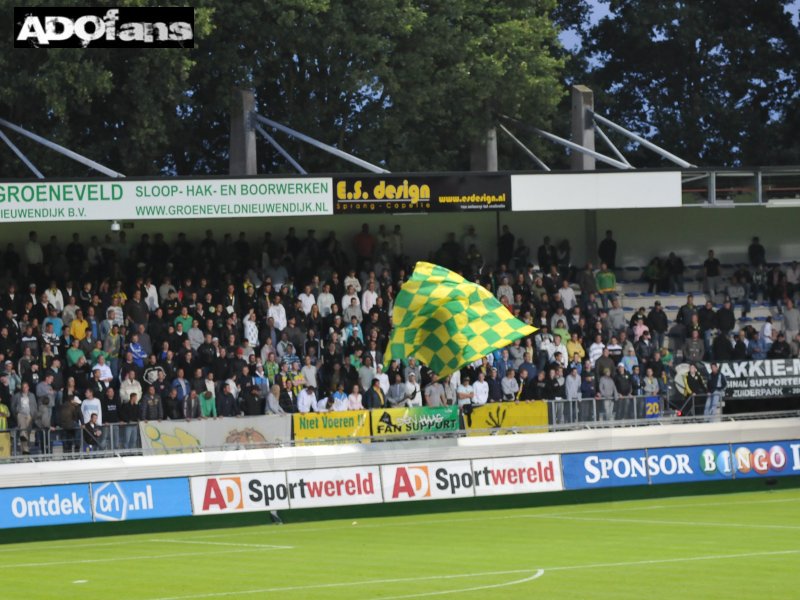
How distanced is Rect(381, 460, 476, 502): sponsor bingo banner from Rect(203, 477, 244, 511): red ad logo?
2.45 meters

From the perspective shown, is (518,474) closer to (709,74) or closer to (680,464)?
(680,464)

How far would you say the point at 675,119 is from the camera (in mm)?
65750

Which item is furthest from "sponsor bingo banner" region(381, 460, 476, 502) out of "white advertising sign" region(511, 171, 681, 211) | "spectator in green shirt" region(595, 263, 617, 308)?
"spectator in green shirt" region(595, 263, 617, 308)

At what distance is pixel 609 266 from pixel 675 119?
2364 cm

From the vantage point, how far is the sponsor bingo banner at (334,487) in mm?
26438

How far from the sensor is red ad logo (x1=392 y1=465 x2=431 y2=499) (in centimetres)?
2708

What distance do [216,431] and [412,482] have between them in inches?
171

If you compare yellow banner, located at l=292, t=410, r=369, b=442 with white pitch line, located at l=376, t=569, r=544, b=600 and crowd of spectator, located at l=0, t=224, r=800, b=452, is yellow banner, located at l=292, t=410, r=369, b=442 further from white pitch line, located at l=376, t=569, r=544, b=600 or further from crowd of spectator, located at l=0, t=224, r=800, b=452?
white pitch line, located at l=376, t=569, r=544, b=600

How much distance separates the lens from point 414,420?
3184cm

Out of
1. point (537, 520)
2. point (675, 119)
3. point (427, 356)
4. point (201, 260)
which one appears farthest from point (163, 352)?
point (675, 119)

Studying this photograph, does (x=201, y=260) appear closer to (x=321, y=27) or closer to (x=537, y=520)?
(x=321, y=27)

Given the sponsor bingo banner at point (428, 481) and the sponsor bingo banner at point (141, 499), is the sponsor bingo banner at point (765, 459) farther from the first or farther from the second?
the sponsor bingo banner at point (141, 499)

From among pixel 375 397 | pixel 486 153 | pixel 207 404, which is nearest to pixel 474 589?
pixel 207 404

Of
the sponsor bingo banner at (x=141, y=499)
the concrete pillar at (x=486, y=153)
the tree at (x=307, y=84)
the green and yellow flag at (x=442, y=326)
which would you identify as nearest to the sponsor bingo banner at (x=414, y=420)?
the green and yellow flag at (x=442, y=326)
